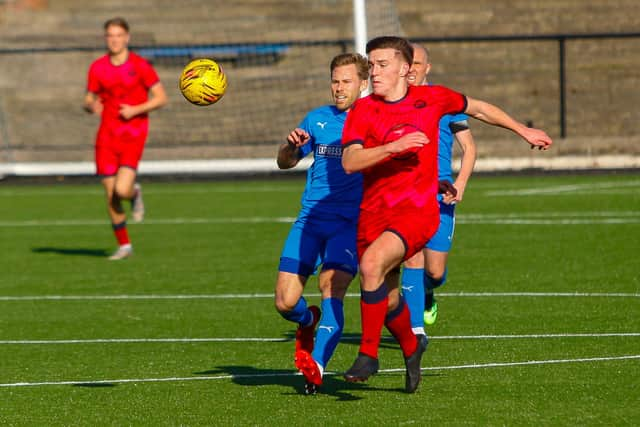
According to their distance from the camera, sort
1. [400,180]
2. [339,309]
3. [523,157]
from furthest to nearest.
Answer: [523,157], [339,309], [400,180]

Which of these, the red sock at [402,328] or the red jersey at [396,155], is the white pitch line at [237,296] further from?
the red jersey at [396,155]

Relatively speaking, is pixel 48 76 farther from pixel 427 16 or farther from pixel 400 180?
pixel 400 180

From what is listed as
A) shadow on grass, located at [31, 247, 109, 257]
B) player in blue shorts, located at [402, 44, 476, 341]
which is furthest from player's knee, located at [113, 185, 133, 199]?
player in blue shorts, located at [402, 44, 476, 341]

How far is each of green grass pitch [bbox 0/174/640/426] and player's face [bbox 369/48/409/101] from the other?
1.68 meters

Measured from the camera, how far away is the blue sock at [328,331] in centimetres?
750

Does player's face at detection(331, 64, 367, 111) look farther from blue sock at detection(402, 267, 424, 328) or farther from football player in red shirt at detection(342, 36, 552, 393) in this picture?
blue sock at detection(402, 267, 424, 328)

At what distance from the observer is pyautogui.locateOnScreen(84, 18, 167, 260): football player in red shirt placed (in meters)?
14.1

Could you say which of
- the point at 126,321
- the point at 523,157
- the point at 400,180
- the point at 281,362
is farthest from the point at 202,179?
the point at 400,180

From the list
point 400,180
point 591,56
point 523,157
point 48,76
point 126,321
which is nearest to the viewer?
point 400,180

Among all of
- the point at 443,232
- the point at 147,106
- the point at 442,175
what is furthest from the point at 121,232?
the point at 442,175

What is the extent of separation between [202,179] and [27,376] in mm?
15261

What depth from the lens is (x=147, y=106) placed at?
1401 centimetres

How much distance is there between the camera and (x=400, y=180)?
707 centimetres

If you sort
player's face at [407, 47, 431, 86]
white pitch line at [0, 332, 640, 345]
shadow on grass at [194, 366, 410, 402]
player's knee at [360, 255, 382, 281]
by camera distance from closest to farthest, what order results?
player's knee at [360, 255, 382, 281] < shadow on grass at [194, 366, 410, 402] < player's face at [407, 47, 431, 86] < white pitch line at [0, 332, 640, 345]
